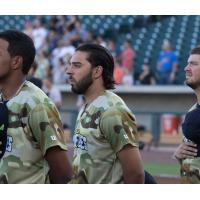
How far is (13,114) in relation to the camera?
4.49 m

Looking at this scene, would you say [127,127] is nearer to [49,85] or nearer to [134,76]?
[49,85]

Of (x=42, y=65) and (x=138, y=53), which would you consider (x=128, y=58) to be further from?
(x=42, y=65)

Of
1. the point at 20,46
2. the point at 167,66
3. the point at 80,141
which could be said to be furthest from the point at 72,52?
the point at 20,46

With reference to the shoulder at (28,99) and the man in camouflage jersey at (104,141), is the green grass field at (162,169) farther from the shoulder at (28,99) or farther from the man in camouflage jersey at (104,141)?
the shoulder at (28,99)

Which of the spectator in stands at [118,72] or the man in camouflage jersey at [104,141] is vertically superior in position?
the man in camouflage jersey at [104,141]

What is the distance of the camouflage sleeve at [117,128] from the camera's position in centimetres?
467

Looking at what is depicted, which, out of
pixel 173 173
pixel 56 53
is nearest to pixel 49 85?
pixel 173 173

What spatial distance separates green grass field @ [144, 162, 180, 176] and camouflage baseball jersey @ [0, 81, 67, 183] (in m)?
7.90

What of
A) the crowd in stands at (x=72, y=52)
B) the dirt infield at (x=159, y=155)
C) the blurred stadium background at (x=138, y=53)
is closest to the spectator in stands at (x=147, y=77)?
the crowd in stands at (x=72, y=52)

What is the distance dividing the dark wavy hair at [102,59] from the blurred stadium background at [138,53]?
10.5 m

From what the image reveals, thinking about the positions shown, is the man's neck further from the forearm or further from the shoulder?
the forearm

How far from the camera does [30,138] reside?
14.6 feet

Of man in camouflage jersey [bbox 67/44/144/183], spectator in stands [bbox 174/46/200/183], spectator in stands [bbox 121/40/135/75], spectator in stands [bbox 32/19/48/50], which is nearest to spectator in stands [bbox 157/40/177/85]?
spectator in stands [bbox 121/40/135/75]

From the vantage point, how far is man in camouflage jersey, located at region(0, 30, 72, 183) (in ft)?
14.6
